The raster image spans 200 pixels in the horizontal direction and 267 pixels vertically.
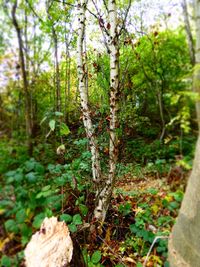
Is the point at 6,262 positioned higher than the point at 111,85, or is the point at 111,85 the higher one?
the point at 111,85

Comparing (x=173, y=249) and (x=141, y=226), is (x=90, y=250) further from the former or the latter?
(x=141, y=226)

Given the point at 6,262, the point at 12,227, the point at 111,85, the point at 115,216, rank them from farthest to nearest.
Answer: the point at 12,227, the point at 6,262, the point at 115,216, the point at 111,85

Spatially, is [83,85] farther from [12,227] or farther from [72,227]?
[12,227]

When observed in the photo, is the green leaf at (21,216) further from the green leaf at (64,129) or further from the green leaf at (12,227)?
the green leaf at (64,129)

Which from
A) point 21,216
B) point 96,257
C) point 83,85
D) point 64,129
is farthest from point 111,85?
point 21,216

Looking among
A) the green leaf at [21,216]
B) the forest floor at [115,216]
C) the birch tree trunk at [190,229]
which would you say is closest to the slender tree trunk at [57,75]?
the forest floor at [115,216]

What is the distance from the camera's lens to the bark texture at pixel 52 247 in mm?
931

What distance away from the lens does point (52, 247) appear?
1009 millimetres

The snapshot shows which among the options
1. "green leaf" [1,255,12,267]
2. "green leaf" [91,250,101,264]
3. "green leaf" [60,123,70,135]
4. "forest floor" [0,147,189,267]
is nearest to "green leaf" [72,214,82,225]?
"forest floor" [0,147,189,267]

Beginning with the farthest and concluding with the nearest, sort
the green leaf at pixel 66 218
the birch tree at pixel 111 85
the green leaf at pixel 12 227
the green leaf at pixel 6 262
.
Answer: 1. the green leaf at pixel 12 227
2. the green leaf at pixel 6 262
3. the green leaf at pixel 66 218
4. the birch tree at pixel 111 85

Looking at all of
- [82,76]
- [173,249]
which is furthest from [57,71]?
[173,249]

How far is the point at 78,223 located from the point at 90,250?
0.11 m

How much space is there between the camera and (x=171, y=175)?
2.96 metres

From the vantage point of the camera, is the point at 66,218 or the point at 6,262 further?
the point at 6,262
